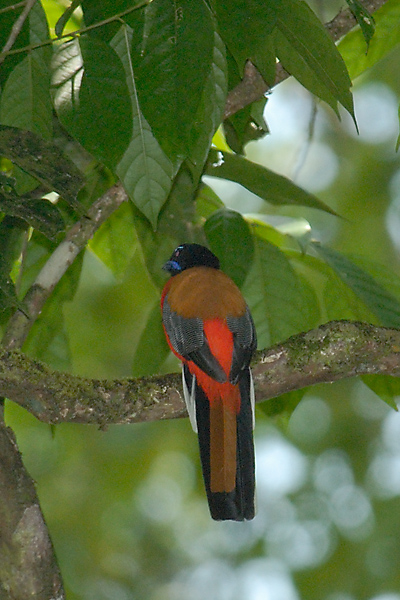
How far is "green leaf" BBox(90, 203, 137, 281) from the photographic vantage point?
3.84 metres

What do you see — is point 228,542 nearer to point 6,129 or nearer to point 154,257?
point 154,257

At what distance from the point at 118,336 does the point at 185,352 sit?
547 centimetres

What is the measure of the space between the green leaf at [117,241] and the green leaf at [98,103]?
4.85ft

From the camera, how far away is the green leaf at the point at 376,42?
144 inches

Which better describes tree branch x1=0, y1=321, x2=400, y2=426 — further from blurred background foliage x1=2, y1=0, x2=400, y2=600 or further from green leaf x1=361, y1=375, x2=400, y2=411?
blurred background foliage x1=2, y1=0, x2=400, y2=600

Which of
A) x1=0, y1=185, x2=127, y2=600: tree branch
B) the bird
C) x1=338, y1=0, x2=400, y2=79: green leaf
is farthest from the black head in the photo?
x1=0, y1=185, x2=127, y2=600: tree branch

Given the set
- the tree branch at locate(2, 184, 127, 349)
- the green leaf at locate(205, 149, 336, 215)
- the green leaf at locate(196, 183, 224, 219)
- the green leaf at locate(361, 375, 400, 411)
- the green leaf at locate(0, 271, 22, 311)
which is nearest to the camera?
the green leaf at locate(0, 271, 22, 311)

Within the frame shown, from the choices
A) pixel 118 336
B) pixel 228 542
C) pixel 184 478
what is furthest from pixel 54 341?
→ pixel 228 542

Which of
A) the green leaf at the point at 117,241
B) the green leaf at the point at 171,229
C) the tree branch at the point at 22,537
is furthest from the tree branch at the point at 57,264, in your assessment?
the green leaf at the point at 117,241

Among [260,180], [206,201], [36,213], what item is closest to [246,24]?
[36,213]

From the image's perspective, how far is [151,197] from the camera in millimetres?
2521

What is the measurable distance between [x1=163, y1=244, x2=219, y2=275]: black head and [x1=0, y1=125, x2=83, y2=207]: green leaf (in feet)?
4.45

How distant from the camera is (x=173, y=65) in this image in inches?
85.9

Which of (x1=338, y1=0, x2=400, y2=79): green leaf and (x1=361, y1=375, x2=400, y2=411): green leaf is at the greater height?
(x1=338, y1=0, x2=400, y2=79): green leaf
